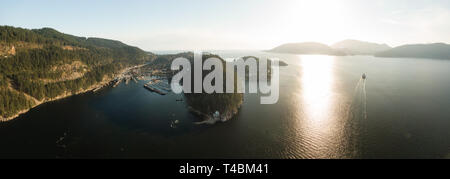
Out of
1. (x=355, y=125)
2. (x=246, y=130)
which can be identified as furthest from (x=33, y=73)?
(x=355, y=125)

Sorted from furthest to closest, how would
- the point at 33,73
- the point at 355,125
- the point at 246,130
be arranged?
the point at 33,73 → the point at 355,125 → the point at 246,130

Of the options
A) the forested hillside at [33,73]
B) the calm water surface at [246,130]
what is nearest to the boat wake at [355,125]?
the calm water surface at [246,130]

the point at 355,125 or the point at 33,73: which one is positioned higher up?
the point at 33,73

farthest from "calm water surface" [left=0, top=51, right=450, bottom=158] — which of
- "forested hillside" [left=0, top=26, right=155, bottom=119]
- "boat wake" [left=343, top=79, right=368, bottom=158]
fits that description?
"forested hillside" [left=0, top=26, right=155, bottom=119]

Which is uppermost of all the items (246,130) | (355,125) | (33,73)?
(33,73)

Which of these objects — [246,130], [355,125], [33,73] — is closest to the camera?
[246,130]

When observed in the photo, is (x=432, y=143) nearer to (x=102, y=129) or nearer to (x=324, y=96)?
(x=324, y=96)

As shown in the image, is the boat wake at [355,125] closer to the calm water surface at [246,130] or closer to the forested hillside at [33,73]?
the calm water surface at [246,130]

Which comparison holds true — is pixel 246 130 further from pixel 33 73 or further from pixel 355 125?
pixel 33 73

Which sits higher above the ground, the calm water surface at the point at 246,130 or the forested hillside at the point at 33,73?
the forested hillside at the point at 33,73
